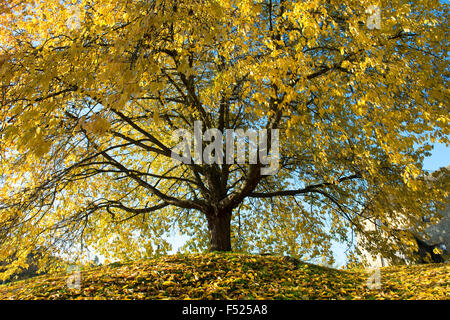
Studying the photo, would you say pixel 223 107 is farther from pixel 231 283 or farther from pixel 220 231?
pixel 231 283

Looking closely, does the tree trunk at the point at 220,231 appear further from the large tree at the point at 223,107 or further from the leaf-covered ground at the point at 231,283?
the leaf-covered ground at the point at 231,283

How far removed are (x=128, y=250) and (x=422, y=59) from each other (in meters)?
10.4

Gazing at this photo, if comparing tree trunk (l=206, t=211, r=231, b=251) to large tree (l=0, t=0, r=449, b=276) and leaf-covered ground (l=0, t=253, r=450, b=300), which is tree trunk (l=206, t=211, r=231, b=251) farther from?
leaf-covered ground (l=0, t=253, r=450, b=300)

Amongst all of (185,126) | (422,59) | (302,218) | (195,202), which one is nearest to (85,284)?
(195,202)

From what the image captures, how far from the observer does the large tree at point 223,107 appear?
449cm

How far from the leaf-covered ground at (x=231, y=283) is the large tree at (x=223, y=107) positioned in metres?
1.36

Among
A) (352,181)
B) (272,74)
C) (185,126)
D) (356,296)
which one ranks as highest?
(185,126)

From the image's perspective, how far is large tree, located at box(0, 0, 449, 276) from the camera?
4.49m

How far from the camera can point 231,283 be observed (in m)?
5.39

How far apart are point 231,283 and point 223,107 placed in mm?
5236

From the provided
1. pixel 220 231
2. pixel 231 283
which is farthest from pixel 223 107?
pixel 231 283
